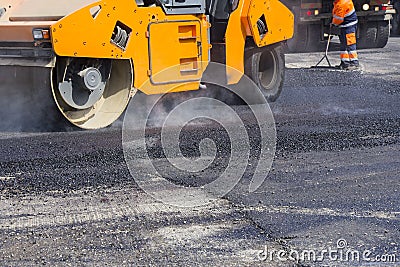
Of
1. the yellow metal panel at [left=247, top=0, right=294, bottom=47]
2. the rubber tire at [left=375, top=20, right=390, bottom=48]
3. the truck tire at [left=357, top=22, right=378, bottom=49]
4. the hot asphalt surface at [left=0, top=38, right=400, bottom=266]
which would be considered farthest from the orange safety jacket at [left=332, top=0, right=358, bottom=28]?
the hot asphalt surface at [left=0, top=38, right=400, bottom=266]

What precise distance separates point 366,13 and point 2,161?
11.4 m

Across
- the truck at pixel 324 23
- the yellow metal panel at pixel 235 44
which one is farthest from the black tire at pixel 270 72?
the truck at pixel 324 23

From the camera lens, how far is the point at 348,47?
12891mm

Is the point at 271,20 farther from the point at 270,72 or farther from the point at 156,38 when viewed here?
the point at 156,38

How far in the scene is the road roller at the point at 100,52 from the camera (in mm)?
6691

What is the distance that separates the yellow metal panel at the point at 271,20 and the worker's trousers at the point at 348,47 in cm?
365

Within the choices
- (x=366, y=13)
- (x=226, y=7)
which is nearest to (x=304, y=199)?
(x=226, y=7)

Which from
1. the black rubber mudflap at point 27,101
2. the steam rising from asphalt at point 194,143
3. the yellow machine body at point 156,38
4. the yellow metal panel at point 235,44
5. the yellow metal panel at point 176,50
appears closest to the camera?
the steam rising from asphalt at point 194,143

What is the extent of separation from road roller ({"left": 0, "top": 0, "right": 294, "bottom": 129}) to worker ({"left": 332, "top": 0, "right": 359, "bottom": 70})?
486 centimetres

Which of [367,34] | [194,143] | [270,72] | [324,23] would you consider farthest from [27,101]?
[367,34]

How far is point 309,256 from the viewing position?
12.8ft

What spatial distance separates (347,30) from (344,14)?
0.97 ft

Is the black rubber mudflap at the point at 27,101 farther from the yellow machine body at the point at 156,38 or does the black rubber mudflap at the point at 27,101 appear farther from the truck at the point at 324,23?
the truck at the point at 324,23

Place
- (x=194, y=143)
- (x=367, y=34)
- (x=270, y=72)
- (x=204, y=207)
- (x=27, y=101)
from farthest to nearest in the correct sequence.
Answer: (x=367, y=34) → (x=270, y=72) → (x=27, y=101) → (x=194, y=143) → (x=204, y=207)
